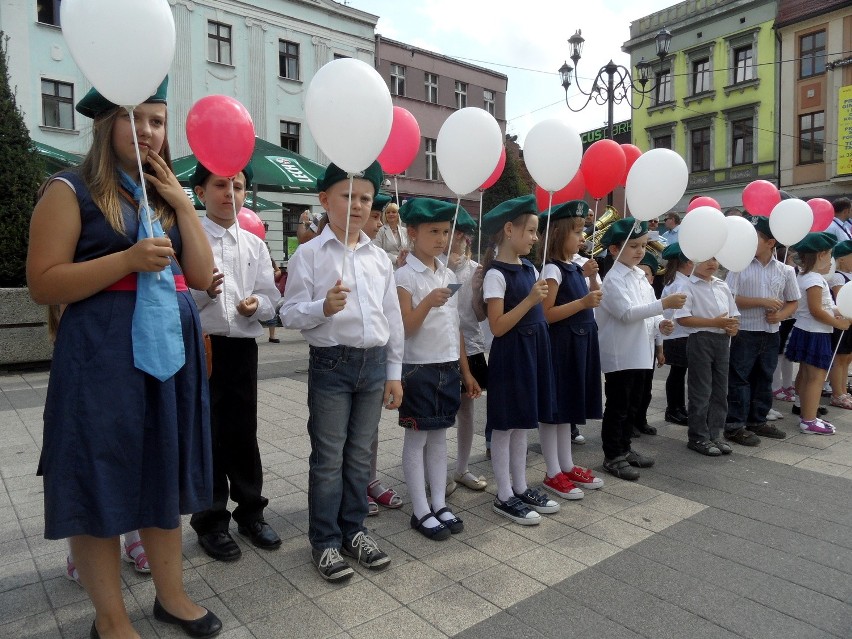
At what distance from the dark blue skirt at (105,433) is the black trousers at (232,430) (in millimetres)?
791

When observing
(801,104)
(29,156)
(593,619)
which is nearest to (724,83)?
(801,104)

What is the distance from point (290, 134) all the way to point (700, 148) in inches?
706

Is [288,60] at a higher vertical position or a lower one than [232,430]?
higher

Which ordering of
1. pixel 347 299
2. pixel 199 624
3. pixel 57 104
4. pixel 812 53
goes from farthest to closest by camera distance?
pixel 812 53, pixel 57 104, pixel 347 299, pixel 199 624

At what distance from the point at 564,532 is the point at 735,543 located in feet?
2.75

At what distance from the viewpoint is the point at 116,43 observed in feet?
6.56

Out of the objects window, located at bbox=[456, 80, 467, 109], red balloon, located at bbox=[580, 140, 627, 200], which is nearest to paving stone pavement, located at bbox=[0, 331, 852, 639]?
red balloon, located at bbox=[580, 140, 627, 200]

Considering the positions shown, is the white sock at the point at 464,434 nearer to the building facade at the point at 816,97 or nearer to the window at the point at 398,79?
the building facade at the point at 816,97

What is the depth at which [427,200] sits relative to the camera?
3299 millimetres

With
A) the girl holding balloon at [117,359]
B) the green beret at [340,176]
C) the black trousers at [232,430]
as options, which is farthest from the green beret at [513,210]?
the girl holding balloon at [117,359]

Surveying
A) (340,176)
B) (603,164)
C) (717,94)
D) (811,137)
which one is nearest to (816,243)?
(603,164)

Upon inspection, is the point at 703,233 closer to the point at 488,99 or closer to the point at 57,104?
the point at 57,104

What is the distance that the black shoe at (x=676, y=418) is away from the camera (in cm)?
561

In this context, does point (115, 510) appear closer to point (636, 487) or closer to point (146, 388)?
point (146, 388)
